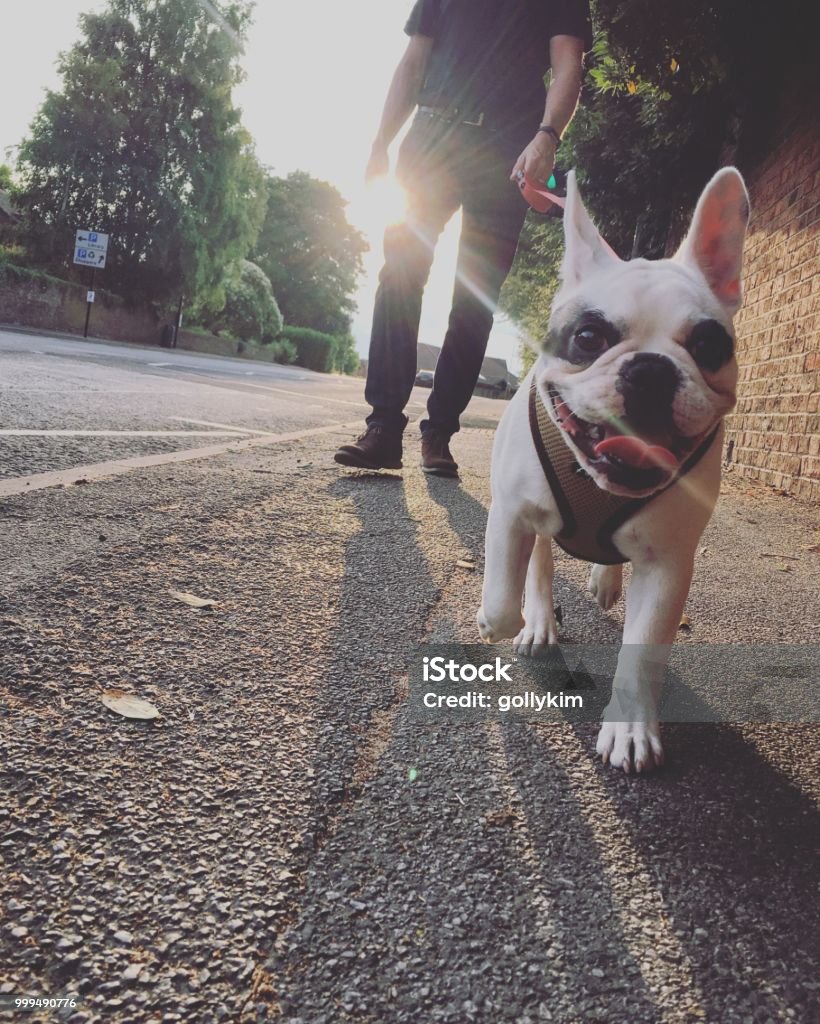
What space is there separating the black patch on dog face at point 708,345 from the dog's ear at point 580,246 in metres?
0.33

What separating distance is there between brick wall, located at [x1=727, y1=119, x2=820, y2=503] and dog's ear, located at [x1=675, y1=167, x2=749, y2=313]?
12.9 feet

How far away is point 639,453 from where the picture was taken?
151 cm

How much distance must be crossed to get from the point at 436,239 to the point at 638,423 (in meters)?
3.03

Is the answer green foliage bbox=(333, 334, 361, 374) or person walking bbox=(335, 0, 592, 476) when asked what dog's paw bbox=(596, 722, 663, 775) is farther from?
green foliage bbox=(333, 334, 361, 374)

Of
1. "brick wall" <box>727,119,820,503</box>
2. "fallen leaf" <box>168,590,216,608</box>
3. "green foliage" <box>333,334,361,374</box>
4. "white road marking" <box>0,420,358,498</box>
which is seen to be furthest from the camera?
"green foliage" <box>333,334,361,374</box>

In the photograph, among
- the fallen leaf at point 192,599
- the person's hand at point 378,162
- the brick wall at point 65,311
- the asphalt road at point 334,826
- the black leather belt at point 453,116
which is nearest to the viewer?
the asphalt road at point 334,826

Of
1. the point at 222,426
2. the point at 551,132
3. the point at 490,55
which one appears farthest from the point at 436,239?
the point at 222,426

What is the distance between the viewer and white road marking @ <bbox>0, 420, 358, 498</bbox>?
9.29 feet

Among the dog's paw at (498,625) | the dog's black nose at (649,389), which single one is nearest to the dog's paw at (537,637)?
the dog's paw at (498,625)

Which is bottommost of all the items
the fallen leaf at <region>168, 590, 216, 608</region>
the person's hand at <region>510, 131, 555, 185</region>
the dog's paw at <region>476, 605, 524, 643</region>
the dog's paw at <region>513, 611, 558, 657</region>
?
the fallen leaf at <region>168, 590, 216, 608</region>

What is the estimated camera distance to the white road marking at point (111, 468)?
2830 mm

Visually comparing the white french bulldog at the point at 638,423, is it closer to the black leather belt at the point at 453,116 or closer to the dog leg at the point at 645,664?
the dog leg at the point at 645,664

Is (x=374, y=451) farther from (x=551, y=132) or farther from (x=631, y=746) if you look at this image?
(x=631, y=746)

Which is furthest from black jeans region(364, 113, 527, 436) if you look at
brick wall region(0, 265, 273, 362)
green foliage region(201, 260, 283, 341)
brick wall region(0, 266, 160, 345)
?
green foliage region(201, 260, 283, 341)
